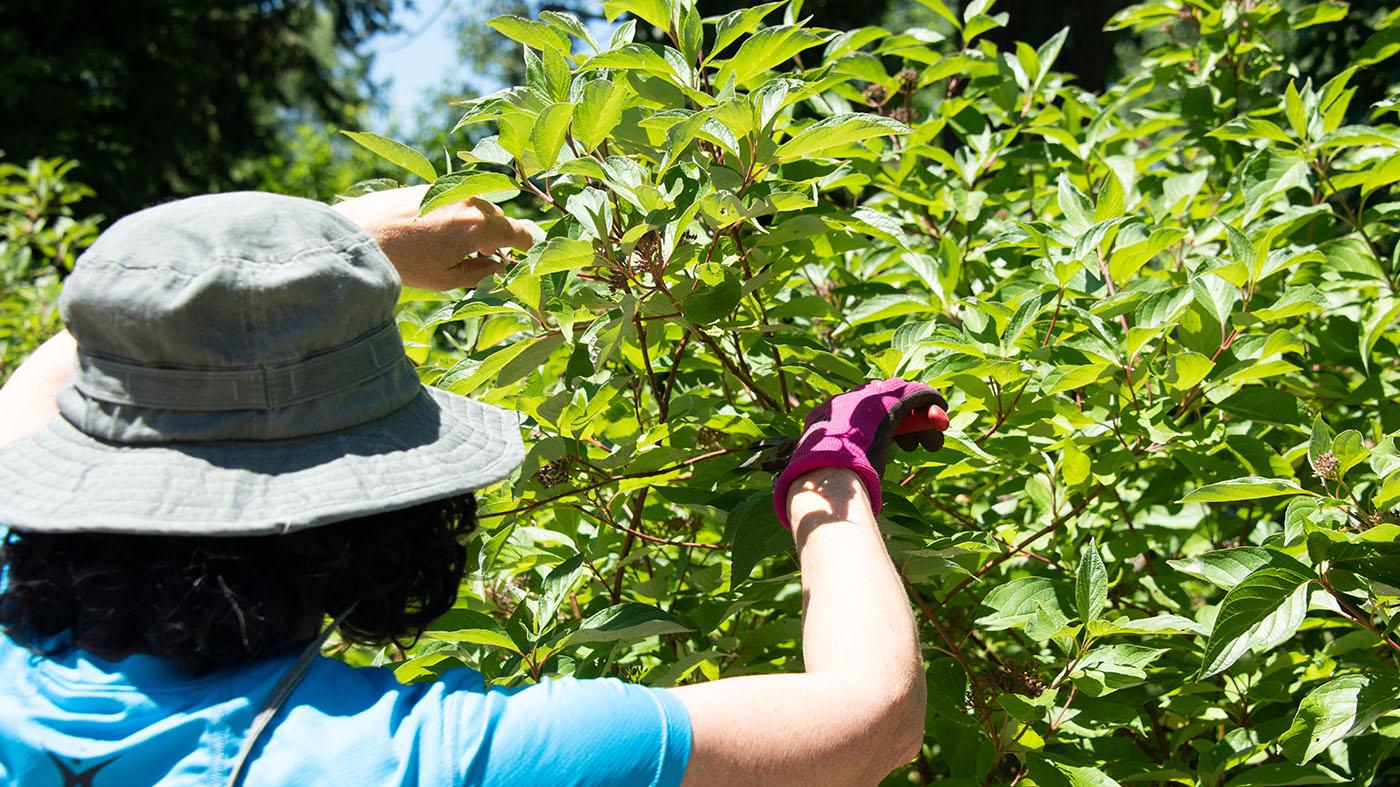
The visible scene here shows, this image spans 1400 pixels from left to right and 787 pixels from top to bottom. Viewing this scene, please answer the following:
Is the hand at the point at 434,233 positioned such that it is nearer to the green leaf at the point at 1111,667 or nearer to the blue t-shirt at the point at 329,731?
the blue t-shirt at the point at 329,731

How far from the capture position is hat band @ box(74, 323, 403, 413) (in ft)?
3.43

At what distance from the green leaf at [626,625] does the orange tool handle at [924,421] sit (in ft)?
1.22

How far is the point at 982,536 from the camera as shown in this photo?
1.61 meters

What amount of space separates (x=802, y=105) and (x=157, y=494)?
216cm

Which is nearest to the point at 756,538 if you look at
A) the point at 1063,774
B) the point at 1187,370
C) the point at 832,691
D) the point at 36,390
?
the point at 832,691

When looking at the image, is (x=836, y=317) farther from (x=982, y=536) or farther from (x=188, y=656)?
(x=188, y=656)

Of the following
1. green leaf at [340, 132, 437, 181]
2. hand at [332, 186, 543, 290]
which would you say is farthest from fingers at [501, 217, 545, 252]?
green leaf at [340, 132, 437, 181]

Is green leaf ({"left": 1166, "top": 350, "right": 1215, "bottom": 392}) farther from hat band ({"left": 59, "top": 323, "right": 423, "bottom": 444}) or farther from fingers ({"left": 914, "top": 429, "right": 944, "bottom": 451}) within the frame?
hat band ({"left": 59, "top": 323, "right": 423, "bottom": 444})

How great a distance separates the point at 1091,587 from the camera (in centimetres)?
154

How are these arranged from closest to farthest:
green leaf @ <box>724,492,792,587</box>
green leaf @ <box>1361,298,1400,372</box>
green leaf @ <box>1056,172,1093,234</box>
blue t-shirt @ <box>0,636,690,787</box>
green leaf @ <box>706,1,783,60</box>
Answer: blue t-shirt @ <box>0,636,690,787</box>, green leaf @ <box>724,492,792,587</box>, green leaf @ <box>706,1,783,60</box>, green leaf @ <box>1361,298,1400,372</box>, green leaf @ <box>1056,172,1093,234</box>

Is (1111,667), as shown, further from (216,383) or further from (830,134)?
(216,383)

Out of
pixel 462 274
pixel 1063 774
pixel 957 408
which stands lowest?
pixel 1063 774

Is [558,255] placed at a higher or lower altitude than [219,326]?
lower

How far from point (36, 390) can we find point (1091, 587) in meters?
1.31
